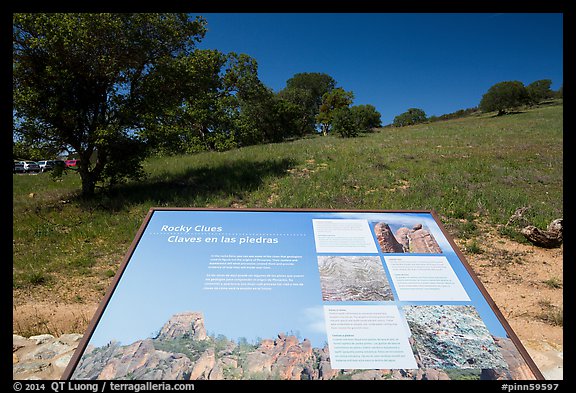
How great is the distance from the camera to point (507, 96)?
56.8 metres

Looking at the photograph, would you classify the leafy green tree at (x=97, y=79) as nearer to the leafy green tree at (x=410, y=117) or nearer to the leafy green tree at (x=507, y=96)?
the leafy green tree at (x=507, y=96)

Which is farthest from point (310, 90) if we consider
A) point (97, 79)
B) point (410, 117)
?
point (97, 79)

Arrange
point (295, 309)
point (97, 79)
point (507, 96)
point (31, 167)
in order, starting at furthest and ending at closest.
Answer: point (507, 96) < point (31, 167) < point (97, 79) < point (295, 309)

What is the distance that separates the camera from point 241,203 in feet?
37.8

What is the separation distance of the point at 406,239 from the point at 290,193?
27.3 feet

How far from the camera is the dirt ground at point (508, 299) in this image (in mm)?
4926

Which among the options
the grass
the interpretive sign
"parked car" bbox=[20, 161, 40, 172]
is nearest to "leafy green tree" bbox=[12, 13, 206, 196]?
the grass

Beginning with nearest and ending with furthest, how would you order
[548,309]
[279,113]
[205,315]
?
1. [205,315]
2. [548,309]
3. [279,113]

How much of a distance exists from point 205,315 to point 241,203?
28.2 ft

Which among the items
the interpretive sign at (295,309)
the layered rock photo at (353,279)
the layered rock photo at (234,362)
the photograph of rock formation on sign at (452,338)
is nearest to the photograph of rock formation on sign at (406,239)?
the interpretive sign at (295,309)

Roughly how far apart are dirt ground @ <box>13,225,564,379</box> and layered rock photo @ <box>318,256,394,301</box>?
2.42 meters

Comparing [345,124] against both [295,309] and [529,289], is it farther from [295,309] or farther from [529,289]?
[295,309]

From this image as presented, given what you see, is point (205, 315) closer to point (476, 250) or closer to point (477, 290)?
point (477, 290)

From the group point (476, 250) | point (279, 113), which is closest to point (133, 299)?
point (476, 250)
